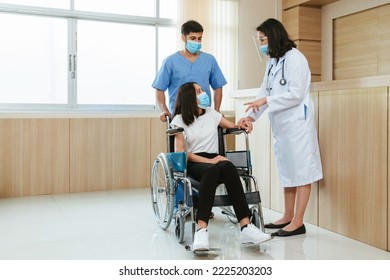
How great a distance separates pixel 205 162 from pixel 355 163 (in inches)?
33.3

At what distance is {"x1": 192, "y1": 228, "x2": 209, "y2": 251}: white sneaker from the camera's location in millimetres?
2178

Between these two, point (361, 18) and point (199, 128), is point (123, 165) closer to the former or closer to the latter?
point (199, 128)

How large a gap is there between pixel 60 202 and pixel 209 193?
191 cm

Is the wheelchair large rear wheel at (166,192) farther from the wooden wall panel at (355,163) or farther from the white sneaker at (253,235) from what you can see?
the wooden wall panel at (355,163)

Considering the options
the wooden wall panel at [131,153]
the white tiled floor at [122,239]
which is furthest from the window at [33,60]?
the white tiled floor at [122,239]

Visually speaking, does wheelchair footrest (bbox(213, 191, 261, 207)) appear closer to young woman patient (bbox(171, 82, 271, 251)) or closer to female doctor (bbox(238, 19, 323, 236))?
young woman patient (bbox(171, 82, 271, 251))

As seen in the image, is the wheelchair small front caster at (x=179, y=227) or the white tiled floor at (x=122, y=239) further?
the wheelchair small front caster at (x=179, y=227)

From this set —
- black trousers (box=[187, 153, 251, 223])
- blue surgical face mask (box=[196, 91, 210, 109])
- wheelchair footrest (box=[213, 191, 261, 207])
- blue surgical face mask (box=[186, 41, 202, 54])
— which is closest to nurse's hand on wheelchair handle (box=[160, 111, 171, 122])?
blue surgical face mask (box=[196, 91, 210, 109])

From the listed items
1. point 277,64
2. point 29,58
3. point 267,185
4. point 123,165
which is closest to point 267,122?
point 267,185

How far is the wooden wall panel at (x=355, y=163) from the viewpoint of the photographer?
7.69 ft

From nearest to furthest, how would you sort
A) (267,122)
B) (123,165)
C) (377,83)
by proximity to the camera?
(377,83)
(267,122)
(123,165)

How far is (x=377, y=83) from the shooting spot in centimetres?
232

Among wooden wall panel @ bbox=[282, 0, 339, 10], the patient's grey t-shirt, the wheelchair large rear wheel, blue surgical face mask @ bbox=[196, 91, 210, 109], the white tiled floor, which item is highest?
wooden wall panel @ bbox=[282, 0, 339, 10]

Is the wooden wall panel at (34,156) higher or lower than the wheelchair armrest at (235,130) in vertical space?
lower
